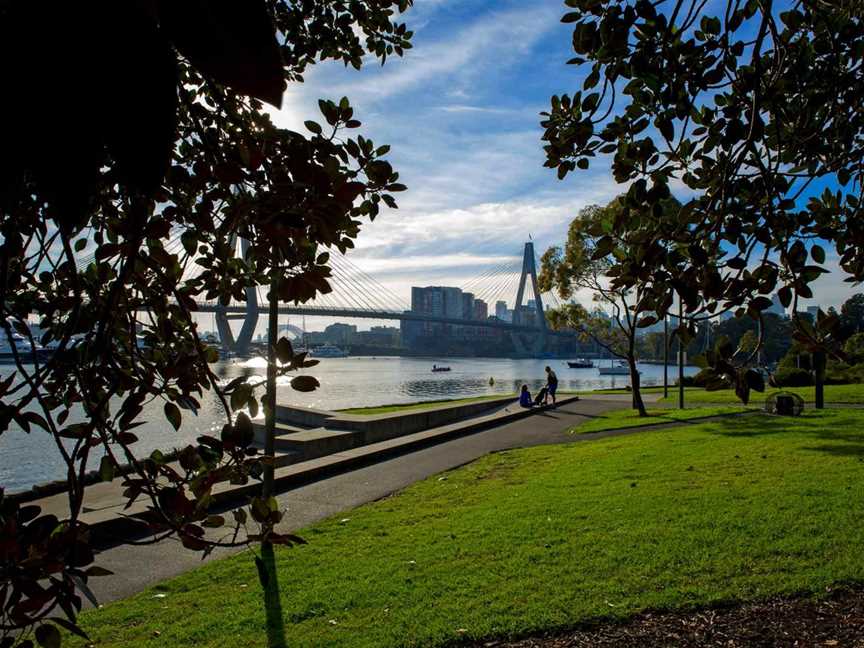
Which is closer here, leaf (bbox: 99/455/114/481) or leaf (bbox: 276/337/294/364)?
leaf (bbox: 276/337/294/364)

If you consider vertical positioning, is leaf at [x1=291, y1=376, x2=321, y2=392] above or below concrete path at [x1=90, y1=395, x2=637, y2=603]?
above

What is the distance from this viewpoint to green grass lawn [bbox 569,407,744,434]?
14656 mm

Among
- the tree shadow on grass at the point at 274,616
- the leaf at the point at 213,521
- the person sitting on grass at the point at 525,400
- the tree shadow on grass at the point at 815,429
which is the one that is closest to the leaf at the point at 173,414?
the leaf at the point at 213,521

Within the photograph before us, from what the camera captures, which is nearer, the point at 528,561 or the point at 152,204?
the point at 152,204

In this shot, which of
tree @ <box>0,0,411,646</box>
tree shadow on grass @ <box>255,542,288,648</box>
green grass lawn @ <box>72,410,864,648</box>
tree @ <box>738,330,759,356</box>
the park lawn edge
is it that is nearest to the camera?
tree @ <box>0,0,411,646</box>

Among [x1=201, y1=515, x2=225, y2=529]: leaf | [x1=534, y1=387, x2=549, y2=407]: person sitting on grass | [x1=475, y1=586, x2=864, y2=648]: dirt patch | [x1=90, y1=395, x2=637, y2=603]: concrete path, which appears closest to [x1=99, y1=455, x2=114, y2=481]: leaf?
[x1=201, y1=515, x2=225, y2=529]: leaf

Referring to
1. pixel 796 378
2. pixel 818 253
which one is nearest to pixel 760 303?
pixel 818 253

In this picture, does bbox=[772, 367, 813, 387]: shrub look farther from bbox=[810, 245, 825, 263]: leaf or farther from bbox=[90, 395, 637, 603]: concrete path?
bbox=[810, 245, 825, 263]: leaf

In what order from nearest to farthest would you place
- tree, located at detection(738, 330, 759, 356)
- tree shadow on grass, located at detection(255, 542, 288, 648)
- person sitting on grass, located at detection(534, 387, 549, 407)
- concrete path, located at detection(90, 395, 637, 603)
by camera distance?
tree, located at detection(738, 330, 759, 356) → tree shadow on grass, located at detection(255, 542, 288, 648) → concrete path, located at detection(90, 395, 637, 603) → person sitting on grass, located at detection(534, 387, 549, 407)

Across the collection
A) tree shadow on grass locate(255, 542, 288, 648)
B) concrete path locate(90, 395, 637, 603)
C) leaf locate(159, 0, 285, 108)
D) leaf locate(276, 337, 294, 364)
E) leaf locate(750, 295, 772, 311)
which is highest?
leaf locate(159, 0, 285, 108)

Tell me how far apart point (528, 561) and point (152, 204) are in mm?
4631

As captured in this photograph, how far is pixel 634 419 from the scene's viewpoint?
16.1m

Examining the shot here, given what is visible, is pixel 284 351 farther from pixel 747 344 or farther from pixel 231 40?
pixel 747 344

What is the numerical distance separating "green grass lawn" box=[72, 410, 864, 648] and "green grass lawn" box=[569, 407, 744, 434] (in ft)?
20.9
